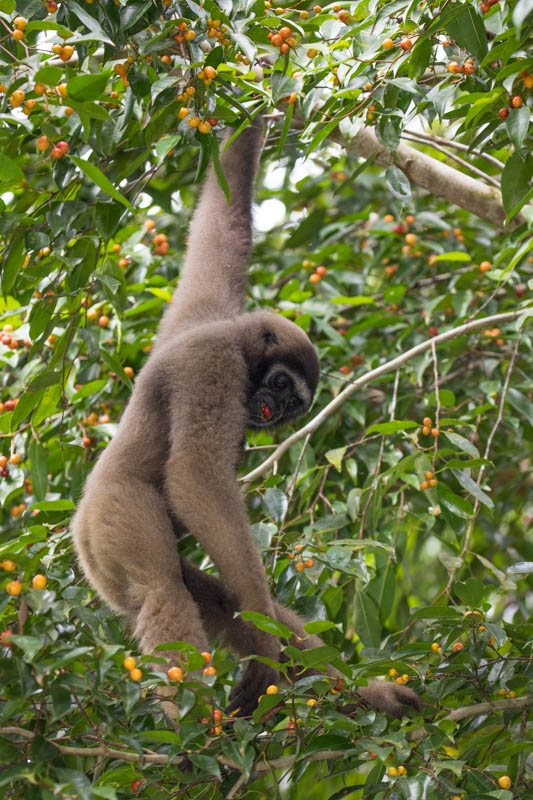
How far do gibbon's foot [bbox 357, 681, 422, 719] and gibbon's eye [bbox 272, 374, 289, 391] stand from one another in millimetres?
1706

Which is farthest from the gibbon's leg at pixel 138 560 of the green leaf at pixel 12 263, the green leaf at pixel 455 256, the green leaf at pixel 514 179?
the green leaf at pixel 455 256

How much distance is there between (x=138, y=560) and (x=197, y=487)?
0.44 metres

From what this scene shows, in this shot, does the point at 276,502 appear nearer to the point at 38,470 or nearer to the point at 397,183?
the point at 38,470

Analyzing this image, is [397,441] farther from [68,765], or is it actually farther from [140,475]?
[68,765]

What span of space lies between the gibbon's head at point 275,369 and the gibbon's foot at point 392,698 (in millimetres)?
1584

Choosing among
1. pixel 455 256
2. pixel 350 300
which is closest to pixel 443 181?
pixel 455 256

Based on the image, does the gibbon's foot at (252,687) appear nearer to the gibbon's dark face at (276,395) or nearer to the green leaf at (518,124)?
the gibbon's dark face at (276,395)

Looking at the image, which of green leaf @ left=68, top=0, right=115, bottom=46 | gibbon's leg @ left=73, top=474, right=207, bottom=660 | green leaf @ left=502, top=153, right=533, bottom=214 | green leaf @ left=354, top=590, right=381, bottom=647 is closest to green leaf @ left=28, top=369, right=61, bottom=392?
gibbon's leg @ left=73, top=474, right=207, bottom=660

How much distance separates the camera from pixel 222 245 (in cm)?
551

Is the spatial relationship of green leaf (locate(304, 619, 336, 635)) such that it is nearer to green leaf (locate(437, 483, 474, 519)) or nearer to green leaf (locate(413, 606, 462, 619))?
green leaf (locate(413, 606, 462, 619))

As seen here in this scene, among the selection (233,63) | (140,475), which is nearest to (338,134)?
(233,63)

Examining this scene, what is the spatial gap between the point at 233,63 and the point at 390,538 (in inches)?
109

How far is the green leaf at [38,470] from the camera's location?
4.63 meters

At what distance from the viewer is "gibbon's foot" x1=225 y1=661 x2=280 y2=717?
156 inches
